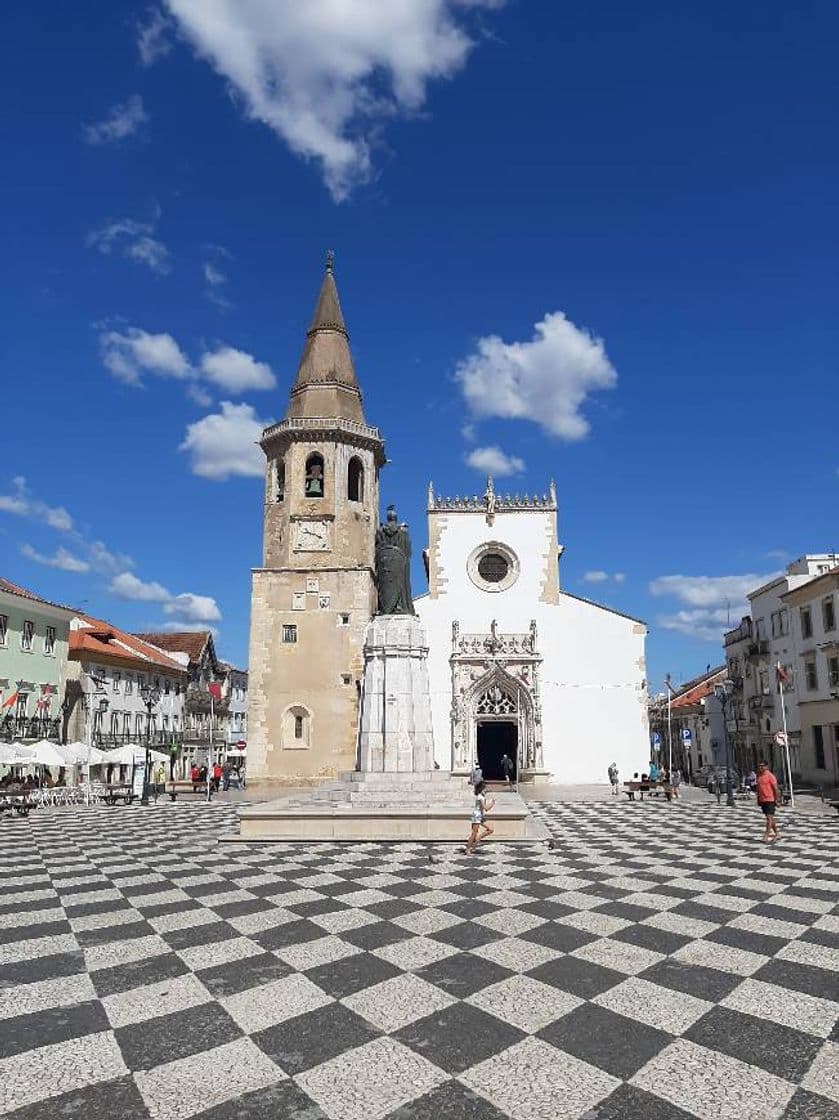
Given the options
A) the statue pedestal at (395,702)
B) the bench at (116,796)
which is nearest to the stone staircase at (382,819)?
the statue pedestal at (395,702)

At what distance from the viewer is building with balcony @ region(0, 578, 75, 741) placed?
102 ft

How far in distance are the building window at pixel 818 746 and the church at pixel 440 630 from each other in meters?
7.73

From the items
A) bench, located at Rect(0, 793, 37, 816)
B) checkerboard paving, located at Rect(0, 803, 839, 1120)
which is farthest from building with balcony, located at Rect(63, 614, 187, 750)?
checkerboard paving, located at Rect(0, 803, 839, 1120)

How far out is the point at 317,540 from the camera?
34000 mm

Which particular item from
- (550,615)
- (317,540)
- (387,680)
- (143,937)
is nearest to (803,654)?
(550,615)

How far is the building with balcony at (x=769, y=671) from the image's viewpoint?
35.4 metres

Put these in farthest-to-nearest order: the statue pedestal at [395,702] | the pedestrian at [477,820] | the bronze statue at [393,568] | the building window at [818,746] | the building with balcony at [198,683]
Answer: the building with balcony at [198,683] → the building window at [818,746] → the bronze statue at [393,568] → the statue pedestal at [395,702] → the pedestrian at [477,820]

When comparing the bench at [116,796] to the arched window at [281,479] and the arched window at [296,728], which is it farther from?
the arched window at [281,479]

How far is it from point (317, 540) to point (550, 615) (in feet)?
38.7

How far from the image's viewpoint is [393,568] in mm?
17531

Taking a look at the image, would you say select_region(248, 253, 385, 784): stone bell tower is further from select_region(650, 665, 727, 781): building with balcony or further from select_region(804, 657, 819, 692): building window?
select_region(650, 665, 727, 781): building with balcony

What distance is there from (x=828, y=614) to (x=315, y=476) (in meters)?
24.6

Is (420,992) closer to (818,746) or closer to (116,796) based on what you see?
(116,796)

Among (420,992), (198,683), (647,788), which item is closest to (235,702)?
(198,683)
